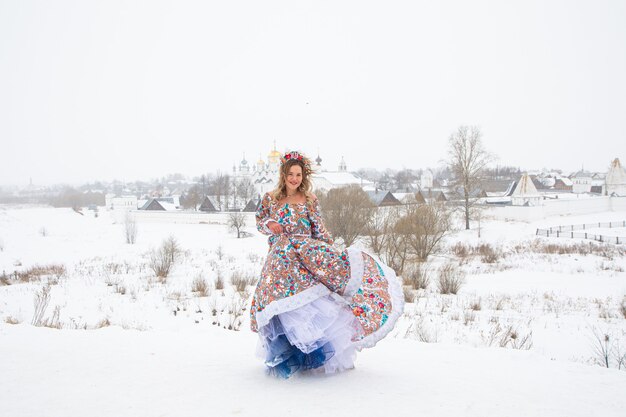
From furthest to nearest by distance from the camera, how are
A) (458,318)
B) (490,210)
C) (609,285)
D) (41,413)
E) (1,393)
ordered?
(490,210), (609,285), (458,318), (1,393), (41,413)

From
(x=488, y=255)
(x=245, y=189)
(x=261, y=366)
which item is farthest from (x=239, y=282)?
(x=245, y=189)

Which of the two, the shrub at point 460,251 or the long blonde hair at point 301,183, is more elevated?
the long blonde hair at point 301,183

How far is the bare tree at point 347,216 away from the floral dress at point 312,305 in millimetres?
19190

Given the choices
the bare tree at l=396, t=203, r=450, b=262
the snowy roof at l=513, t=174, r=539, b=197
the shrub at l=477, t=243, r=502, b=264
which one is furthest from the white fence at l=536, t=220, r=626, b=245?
the bare tree at l=396, t=203, r=450, b=262

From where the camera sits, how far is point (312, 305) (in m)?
3.64

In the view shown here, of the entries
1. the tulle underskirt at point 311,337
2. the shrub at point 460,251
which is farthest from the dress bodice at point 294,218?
the shrub at point 460,251

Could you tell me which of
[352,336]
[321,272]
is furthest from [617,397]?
[321,272]

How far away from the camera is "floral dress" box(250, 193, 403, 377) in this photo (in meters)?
3.60

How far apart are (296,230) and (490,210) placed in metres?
42.7

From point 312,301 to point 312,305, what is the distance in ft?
0.13

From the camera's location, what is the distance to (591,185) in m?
81.6

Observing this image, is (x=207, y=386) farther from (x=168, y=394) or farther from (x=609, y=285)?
(x=609, y=285)

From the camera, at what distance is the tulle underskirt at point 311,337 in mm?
3551

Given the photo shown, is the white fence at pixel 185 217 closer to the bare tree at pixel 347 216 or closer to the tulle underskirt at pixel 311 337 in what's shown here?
the bare tree at pixel 347 216
